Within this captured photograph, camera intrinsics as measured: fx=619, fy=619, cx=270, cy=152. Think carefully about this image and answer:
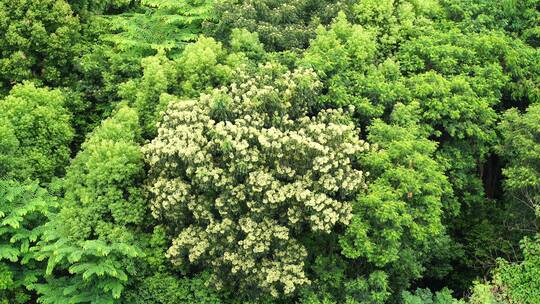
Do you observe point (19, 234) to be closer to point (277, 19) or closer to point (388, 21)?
point (277, 19)

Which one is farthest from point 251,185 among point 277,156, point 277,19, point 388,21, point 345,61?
point 388,21

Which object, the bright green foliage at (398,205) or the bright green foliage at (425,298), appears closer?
the bright green foliage at (398,205)

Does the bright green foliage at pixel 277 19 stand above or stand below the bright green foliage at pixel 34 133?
above

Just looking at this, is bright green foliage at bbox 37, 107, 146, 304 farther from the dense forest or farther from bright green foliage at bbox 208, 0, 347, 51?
bright green foliage at bbox 208, 0, 347, 51

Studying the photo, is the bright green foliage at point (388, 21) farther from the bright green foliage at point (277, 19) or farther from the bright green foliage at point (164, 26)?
the bright green foliage at point (164, 26)

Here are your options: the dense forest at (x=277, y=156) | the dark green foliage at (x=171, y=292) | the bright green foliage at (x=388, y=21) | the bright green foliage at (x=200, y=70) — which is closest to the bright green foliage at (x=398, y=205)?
the dense forest at (x=277, y=156)

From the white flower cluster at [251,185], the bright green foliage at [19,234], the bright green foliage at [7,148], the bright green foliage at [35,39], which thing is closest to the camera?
the white flower cluster at [251,185]

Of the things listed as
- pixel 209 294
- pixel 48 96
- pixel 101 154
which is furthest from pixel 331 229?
pixel 48 96
